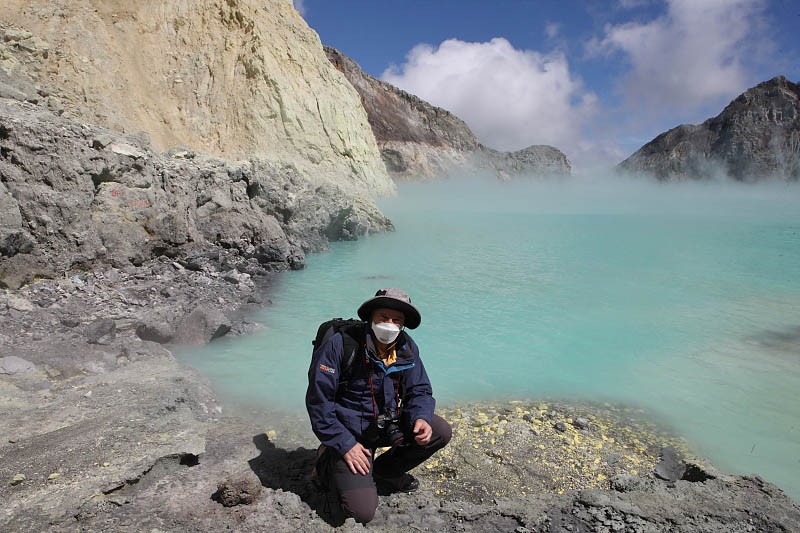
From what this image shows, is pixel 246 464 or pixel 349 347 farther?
pixel 246 464

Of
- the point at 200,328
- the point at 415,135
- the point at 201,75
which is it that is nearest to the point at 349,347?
the point at 200,328

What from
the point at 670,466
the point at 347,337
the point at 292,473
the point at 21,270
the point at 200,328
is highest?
the point at 347,337

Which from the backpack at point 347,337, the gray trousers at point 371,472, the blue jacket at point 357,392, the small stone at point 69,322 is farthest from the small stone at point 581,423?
the small stone at point 69,322

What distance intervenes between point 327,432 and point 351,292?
25.0 ft

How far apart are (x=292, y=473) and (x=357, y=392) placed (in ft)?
2.87

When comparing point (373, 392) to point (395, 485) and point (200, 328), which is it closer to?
point (395, 485)

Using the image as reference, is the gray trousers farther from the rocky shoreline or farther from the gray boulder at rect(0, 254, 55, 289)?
the gray boulder at rect(0, 254, 55, 289)

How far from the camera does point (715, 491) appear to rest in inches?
109

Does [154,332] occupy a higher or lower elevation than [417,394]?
lower

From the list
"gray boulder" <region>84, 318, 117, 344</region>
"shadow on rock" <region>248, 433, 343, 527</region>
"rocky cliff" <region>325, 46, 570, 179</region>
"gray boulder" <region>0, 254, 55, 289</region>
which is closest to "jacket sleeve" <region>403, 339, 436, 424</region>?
"shadow on rock" <region>248, 433, 343, 527</region>

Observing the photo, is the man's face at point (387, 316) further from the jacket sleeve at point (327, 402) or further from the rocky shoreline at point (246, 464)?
the rocky shoreline at point (246, 464)

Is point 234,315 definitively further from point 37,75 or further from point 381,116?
point 381,116

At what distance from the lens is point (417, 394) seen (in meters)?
2.88

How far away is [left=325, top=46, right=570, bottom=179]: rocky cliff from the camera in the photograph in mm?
57956
